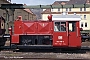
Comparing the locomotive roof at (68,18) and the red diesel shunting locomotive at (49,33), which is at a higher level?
the locomotive roof at (68,18)

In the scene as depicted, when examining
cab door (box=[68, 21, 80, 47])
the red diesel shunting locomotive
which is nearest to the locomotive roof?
the red diesel shunting locomotive

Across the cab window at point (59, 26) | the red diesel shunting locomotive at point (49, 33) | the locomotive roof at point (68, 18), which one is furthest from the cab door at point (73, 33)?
the cab window at point (59, 26)

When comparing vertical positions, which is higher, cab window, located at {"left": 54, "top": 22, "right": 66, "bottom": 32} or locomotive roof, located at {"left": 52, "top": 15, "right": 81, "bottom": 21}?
locomotive roof, located at {"left": 52, "top": 15, "right": 81, "bottom": 21}

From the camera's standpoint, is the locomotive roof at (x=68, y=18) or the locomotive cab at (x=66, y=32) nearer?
the locomotive cab at (x=66, y=32)

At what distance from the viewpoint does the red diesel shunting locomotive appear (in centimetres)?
2044

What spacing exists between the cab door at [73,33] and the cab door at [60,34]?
0.34 meters

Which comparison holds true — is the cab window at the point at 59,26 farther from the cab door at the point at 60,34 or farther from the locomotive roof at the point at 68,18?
the locomotive roof at the point at 68,18

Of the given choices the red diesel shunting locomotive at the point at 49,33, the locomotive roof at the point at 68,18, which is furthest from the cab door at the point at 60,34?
the locomotive roof at the point at 68,18

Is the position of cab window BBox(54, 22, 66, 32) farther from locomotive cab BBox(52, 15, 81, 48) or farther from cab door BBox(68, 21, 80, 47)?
cab door BBox(68, 21, 80, 47)

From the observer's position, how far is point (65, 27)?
20.5m

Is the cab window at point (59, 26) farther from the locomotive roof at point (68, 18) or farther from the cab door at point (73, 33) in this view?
the cab door at point (73, 33)

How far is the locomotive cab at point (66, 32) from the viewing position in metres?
20.4

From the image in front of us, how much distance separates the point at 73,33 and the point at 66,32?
1.84ft

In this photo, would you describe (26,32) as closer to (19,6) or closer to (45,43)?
(45,43)
